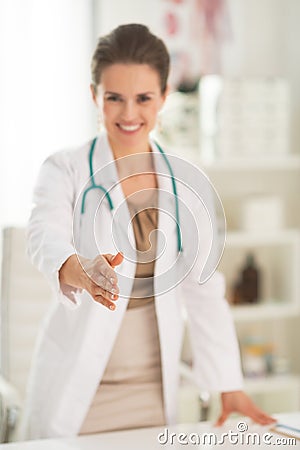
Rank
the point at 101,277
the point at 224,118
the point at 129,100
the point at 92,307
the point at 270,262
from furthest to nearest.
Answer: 1. the point at 270,262
2. the point at 224,118
3. the point at 92,307
4. the point at 129,100
5. the point at 101,277

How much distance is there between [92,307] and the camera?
60.6 inches

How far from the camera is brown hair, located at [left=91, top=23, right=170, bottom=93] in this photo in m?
1.43

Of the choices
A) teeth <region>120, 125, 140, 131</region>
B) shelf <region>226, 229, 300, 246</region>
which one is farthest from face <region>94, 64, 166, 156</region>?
shelf <region>226, 229, 300, 246</region>

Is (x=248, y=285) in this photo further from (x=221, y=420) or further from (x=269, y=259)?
(x=221, y=420)

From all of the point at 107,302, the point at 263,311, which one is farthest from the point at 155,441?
the point at 263,311

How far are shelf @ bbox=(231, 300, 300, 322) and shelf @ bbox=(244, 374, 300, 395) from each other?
23cm

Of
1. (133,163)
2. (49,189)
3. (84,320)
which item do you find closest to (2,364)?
(84,320)

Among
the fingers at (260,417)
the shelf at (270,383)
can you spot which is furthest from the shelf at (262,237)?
the fingers at (260,417)

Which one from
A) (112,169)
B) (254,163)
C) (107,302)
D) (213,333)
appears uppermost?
(112,169)

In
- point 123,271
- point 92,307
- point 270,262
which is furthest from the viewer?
point 270,262

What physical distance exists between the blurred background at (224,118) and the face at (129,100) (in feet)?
4.62

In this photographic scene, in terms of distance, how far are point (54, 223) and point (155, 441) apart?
44 centimetres

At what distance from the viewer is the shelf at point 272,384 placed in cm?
301

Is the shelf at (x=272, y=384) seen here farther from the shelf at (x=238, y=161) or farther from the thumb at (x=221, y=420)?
the thumb at (x=221, y=420)
